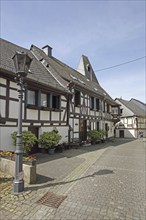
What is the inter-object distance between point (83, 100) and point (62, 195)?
1177 centimetres

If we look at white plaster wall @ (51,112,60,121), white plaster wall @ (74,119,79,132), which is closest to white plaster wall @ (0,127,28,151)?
white plaster wall @ (51,112,60,121)

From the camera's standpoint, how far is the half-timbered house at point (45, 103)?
27.4 ft

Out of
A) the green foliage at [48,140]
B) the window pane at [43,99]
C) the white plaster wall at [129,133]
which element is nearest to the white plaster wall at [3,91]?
the window pane at [43,99]

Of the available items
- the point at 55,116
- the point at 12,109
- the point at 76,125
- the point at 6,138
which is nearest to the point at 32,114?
the point at 12,109

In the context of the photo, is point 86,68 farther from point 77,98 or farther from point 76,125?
point 76,125

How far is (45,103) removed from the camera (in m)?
11.3

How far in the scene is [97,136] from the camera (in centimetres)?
1633

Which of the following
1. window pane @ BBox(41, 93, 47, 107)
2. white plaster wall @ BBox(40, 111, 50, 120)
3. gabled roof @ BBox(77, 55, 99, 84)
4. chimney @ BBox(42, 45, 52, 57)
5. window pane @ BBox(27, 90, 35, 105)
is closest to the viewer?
window pane @ BBox(27, 90, 35, 105)

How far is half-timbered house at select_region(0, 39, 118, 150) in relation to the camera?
8.34 metres

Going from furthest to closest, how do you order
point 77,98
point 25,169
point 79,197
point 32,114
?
point 77,98
point 32,114
point 25,169
point 79,197

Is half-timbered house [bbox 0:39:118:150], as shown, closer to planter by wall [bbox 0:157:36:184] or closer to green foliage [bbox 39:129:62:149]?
green foliage [bbox 39:129:62:149]

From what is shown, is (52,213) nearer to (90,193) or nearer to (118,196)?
(90,193)

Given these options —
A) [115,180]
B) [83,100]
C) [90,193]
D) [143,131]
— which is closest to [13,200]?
[90,193]

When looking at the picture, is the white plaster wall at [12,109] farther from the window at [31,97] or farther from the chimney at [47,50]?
the chimney at [47,50]
